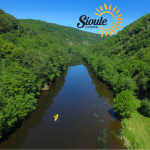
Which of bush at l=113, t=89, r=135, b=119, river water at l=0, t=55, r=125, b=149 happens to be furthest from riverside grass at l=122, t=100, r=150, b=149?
river water at l=0, t=55, r=125, b=149

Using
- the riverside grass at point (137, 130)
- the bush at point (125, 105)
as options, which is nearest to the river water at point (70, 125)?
the riverside grass at point (137, 130)

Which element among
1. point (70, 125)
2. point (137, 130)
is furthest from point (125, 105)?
point (70, 125)

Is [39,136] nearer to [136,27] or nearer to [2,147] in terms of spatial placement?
[2,147]

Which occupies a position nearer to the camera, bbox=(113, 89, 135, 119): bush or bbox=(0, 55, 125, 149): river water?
bbox=(0, 55, 125, 149): river water

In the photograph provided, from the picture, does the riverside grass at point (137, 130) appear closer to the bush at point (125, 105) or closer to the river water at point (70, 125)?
the bush at point (125, 105)

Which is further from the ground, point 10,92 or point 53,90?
point 10,92

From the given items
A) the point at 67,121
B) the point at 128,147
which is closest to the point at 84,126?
the point at 67,121

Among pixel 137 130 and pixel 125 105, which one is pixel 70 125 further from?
pixel 137 130

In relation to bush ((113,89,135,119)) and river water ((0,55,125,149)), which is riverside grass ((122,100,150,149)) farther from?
river water ((0,55,125,149))
